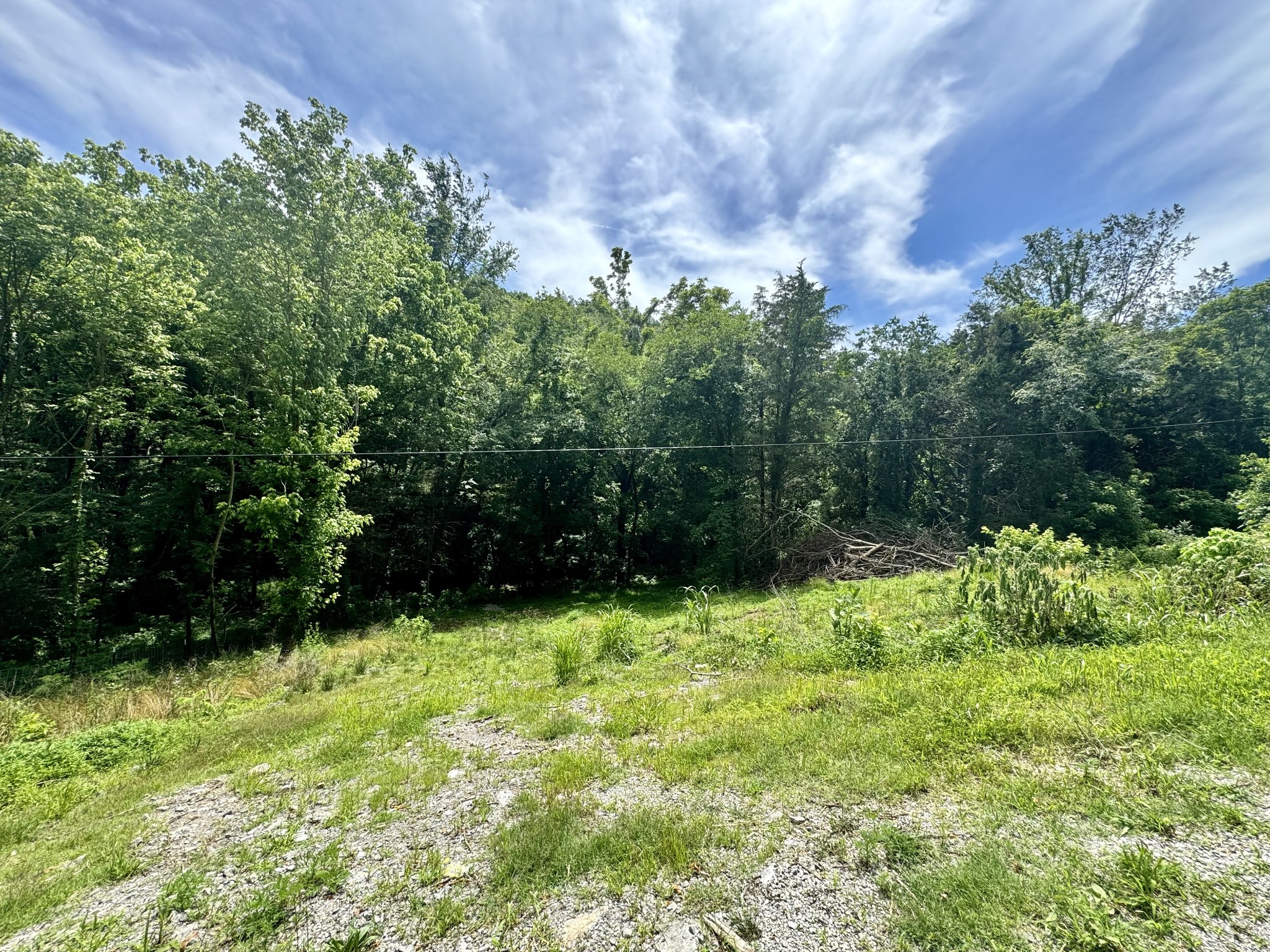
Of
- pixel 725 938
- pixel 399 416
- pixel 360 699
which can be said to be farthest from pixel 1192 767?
pixel 399 416

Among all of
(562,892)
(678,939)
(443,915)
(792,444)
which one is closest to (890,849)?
(678,939)

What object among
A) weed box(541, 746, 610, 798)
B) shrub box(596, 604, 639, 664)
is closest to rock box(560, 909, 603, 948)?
weed box(541, 746, 610, 798)

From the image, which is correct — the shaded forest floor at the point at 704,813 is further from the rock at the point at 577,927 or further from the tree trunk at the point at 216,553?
the tree trunk at the point at 216,553

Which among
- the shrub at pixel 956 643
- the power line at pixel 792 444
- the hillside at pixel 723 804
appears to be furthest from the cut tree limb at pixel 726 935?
the power line at pixel 792 444

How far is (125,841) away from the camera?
3494 mm

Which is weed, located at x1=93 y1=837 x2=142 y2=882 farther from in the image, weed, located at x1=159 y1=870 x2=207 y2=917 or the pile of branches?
the pile of branches

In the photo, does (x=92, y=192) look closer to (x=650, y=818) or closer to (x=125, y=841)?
(x=125, y=841)

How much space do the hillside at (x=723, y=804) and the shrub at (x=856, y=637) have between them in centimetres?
3

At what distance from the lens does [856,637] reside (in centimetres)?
A: 595

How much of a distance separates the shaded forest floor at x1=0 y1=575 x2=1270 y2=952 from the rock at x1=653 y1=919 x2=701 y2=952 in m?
0.01

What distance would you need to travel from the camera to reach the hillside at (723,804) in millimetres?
2301

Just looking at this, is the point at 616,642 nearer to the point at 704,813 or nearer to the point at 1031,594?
the point at 704,813

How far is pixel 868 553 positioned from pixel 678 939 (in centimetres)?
1286

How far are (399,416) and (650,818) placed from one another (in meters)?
13.8
